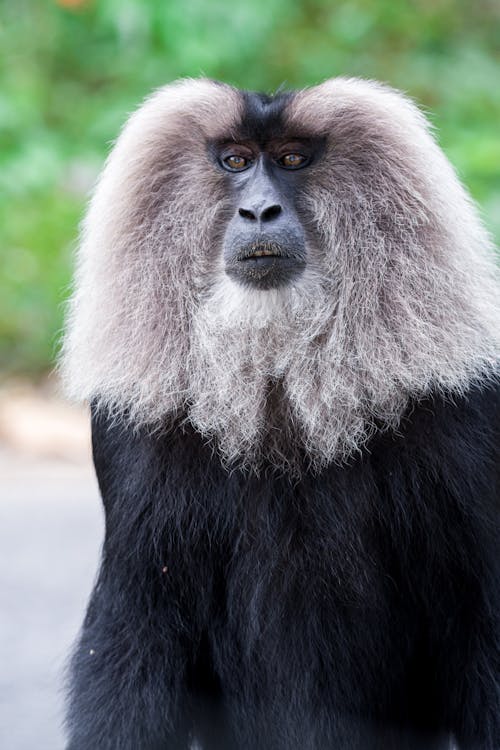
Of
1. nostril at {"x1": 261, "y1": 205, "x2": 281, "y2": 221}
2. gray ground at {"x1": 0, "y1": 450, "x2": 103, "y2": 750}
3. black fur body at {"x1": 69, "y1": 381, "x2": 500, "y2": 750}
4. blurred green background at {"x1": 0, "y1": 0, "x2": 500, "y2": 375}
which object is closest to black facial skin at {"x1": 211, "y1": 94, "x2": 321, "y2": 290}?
nostril at {"x1": 261, "y1": 205, "x2": 281, "y2": 221}

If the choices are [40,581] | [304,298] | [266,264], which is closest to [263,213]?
[266,264]

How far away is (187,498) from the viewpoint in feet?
10.9

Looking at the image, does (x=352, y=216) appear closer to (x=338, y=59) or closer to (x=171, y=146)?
(x=171, y=146)

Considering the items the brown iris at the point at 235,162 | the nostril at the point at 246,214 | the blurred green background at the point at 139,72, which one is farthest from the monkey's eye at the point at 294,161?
the blurred green background at the point at 139,72

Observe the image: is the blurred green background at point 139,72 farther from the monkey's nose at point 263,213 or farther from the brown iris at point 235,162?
the monkey's nose at point 263,213

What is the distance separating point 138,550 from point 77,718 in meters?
0.50

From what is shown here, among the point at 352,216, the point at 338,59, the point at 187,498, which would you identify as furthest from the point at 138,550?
the point at 338,59

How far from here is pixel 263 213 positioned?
3238mm

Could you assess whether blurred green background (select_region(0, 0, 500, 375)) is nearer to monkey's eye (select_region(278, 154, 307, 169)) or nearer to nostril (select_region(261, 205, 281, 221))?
monkey's eye (select_region(278, 154, 307, 169))

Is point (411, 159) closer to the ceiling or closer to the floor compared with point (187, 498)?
closer to the ceiling

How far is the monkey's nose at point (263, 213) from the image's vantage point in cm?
324

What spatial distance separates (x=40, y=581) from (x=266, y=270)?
123 inches

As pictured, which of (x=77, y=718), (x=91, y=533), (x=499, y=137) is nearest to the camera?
(x=77, y=718)

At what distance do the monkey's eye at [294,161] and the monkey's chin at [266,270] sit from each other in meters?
0.28
